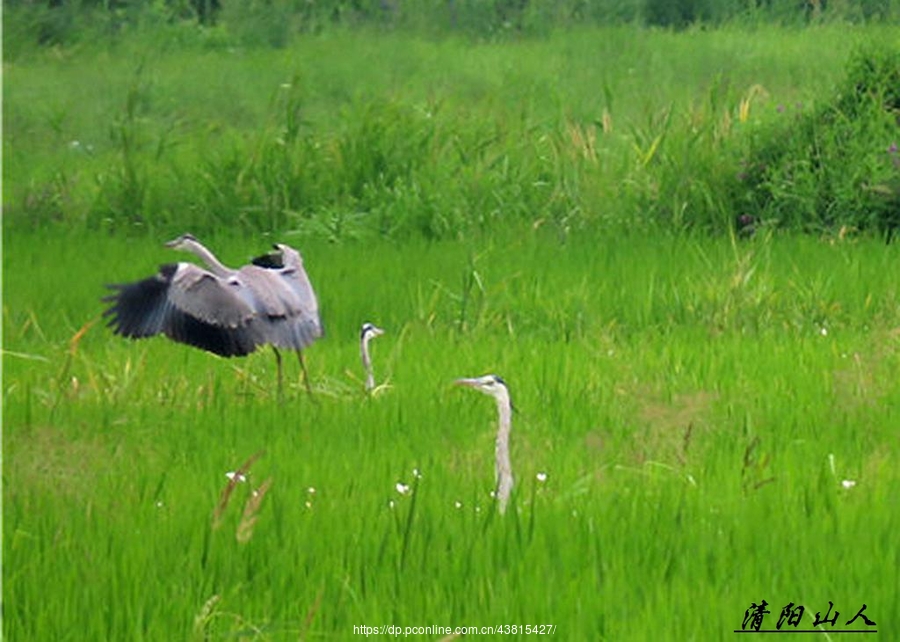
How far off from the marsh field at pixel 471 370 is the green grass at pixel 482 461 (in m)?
0.01

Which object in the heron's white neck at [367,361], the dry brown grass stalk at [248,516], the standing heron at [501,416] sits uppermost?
the standing heron at [501,416]

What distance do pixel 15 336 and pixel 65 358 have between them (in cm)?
76

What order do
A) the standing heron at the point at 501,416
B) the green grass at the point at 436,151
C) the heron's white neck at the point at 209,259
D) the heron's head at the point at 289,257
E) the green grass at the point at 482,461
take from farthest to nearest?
the green grass at the point at 436,151 → the heron's head at the point at 289,257 → the heron's white neck at the point at 209,259 → the standing heron at the point at 501,416 → the green grass at the point at 482,461

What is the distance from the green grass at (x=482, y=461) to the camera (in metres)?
3.80

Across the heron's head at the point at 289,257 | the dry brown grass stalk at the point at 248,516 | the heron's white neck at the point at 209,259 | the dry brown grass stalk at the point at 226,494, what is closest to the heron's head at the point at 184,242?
the heron's white neck at the point at 209,259

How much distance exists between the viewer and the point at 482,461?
16.3 feet

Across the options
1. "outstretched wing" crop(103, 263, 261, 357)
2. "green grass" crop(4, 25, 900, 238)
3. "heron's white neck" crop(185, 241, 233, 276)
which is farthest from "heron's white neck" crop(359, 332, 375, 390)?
"green grass" crop(4, 25, 900, 238)

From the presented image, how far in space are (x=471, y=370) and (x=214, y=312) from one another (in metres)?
1.11

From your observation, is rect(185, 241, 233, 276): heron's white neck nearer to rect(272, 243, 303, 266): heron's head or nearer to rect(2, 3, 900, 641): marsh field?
rect(272, 243, 303, 266): heron's head

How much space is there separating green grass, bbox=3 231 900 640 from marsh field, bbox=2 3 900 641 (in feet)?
0.05

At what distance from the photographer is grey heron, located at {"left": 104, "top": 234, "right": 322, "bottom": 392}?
555 centimetres

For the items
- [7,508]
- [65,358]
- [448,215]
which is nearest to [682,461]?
[7,508]

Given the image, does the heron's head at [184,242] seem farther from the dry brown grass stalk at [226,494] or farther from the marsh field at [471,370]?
the dry brown grass stalk at [226,494]

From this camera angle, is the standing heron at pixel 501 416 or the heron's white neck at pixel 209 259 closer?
the standing heron at pixel 501 416
